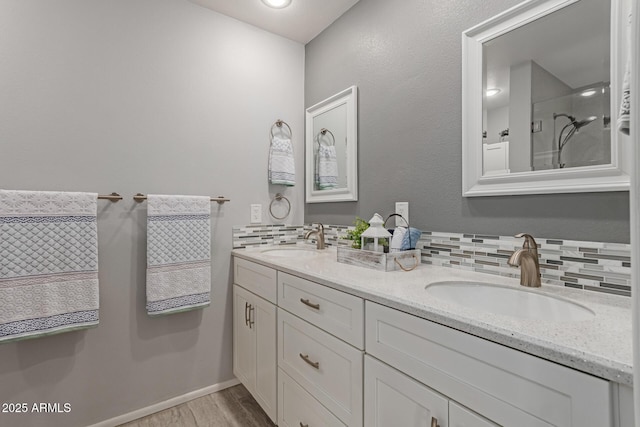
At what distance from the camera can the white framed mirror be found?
1968 millimetres

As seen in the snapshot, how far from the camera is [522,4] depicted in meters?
1.18

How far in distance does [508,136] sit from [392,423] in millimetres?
1137

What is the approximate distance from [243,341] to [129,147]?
134cm

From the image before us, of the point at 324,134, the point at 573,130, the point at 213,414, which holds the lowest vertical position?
the point at 213,414

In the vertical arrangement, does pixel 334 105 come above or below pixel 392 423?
above

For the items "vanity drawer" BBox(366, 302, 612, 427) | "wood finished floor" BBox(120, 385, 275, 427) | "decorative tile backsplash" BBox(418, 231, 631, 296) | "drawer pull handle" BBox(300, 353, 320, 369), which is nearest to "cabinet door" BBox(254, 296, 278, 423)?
"wood finished floor" BBox(120, 385, 275, 427)

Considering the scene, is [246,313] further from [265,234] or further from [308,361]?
[308,361]

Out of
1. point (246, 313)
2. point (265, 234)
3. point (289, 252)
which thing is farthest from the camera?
point (265, 234)

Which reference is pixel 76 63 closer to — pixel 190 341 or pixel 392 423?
pixel 190 341

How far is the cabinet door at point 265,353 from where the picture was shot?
1.56 metres

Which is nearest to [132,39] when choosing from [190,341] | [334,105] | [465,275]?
[334,105]

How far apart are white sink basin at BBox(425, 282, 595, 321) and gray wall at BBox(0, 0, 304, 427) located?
4.77ft

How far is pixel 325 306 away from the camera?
3.98 feet

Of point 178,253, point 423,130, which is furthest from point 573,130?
point 178,253
